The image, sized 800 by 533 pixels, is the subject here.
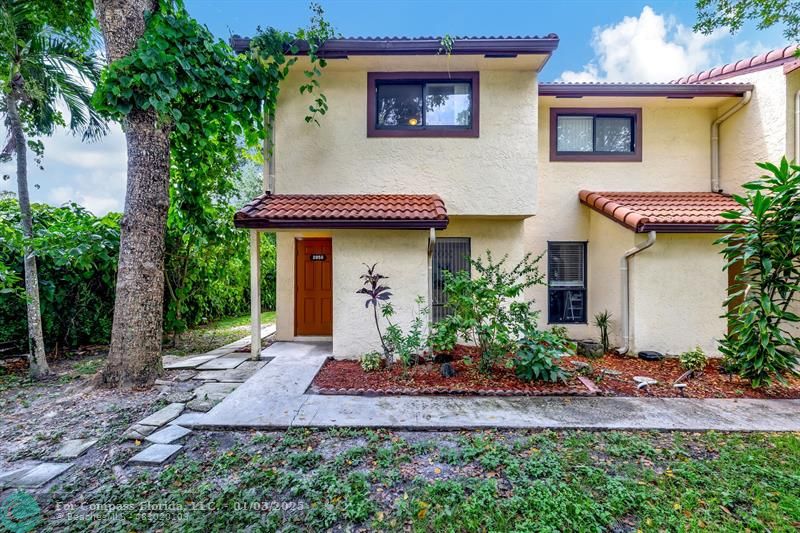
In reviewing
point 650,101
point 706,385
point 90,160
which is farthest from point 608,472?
point 90,160

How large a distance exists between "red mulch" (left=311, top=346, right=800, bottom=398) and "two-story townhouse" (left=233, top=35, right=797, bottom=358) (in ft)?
2.97

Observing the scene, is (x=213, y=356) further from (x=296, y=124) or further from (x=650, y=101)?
(x=650, y=101)

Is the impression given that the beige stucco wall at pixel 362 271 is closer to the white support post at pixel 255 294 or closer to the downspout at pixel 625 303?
the white support post at pixel 255 294

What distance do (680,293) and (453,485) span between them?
687cm

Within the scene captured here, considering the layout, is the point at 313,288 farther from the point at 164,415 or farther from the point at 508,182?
the point at 508,182

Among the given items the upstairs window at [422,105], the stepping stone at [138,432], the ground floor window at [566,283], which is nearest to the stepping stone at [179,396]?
the stepping stone at [138,432]

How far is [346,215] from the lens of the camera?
6.43 metres

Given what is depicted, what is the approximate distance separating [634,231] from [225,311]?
1357 cm

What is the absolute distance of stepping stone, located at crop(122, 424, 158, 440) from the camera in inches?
155

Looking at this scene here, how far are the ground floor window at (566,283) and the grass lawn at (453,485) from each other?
465cm

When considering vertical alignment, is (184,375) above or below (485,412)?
above

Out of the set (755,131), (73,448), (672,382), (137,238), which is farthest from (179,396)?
(755,131)

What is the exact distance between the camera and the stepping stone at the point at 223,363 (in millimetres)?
6488

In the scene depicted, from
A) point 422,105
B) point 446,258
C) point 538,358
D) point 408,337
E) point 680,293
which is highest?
point 422,105
